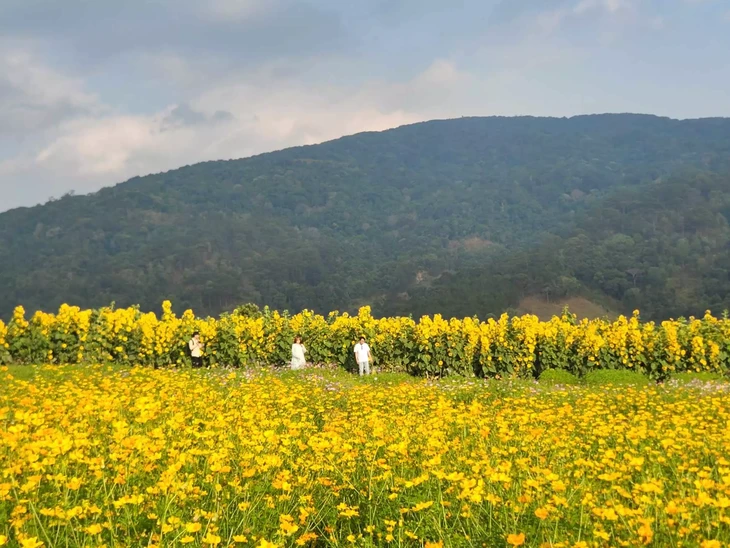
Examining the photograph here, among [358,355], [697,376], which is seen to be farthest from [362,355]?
[697,376]

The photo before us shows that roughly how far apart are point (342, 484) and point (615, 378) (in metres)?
14.0

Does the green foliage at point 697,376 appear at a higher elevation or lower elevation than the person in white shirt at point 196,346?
lower

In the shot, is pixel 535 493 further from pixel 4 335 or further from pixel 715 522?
pixel 4 335

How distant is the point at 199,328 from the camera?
780 inches

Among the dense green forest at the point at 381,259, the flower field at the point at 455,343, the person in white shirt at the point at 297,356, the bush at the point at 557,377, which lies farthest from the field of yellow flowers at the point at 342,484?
the dense green forest at the point at 381,259

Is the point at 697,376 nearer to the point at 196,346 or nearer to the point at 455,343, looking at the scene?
the point at 455,343

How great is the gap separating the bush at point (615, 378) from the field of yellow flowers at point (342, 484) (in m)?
8.73

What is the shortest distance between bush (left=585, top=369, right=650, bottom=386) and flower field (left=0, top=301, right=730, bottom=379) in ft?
4.34

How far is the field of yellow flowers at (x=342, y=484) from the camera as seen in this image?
13.1ft

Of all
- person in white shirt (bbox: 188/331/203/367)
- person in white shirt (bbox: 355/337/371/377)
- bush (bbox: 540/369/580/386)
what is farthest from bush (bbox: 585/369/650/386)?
person in white shirt (bbox: 188/331/203/367)

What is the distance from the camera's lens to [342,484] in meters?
5.54

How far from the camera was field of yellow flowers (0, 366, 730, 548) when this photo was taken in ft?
13.1

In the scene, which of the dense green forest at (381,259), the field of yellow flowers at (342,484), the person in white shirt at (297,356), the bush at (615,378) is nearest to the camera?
the field of yellow flowers at (342,484)

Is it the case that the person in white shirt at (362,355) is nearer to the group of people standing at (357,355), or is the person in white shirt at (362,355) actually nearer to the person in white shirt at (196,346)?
the group of people standing at (357,355)
